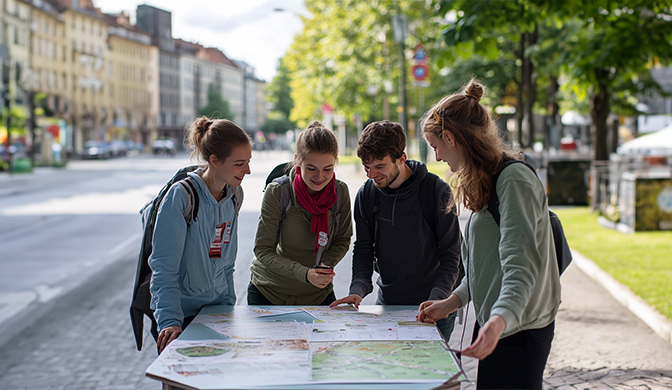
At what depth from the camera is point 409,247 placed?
3566 mm

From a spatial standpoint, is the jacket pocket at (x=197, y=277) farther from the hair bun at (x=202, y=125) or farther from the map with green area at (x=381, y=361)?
the map with green area at (x=381, y=361)

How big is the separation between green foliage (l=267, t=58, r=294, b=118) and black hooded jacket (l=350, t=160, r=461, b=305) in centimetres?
10104

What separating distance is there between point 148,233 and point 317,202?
0.79 m

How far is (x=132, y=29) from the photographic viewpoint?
100938mm

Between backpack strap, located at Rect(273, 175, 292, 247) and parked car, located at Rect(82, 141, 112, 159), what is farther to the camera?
parked car, located at Rect(82, 141, 112, 159)

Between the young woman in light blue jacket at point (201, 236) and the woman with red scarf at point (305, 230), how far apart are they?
187 mm

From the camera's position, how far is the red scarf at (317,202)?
3.59m

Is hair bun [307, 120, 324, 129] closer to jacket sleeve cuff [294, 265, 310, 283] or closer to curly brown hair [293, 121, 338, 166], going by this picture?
curly brown hair [293, 121, 338, 166]

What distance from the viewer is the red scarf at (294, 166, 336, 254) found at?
3594mm

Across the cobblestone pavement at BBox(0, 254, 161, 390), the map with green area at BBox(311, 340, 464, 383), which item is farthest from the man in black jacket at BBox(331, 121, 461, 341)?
the cobblestone pavement at BBox(0, 254, 161, 390)

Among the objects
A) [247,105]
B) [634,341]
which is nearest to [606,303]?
[634,341]

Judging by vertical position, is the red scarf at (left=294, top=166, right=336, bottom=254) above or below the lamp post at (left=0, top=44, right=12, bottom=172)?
below

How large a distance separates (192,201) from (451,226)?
46.2 inches

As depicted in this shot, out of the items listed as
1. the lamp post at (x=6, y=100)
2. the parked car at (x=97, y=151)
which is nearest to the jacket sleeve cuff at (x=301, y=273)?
the lamp post at (x=6, y=100)
